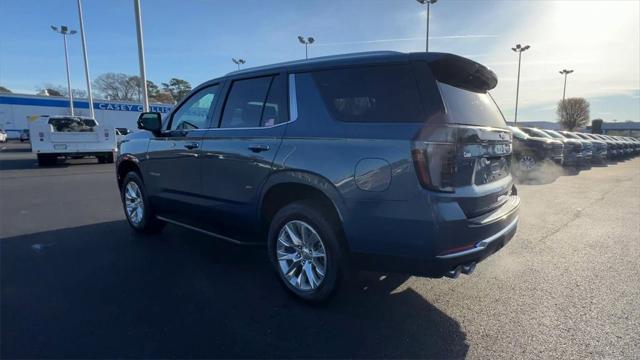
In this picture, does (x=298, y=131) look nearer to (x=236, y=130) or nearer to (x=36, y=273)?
(x=236, y=130)

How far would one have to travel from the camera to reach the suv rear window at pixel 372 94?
8.79ft

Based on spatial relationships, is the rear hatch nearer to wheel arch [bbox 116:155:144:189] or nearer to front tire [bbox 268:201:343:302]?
front tire [bbox 268:201:343:302]

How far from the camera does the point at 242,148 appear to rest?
11.6 ft

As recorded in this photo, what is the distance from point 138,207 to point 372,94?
3.94 metres

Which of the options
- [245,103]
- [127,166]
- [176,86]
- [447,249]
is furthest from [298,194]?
[176,86]

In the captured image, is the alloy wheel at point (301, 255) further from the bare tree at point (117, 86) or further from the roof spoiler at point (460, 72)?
the bare tree at point (117, 86)

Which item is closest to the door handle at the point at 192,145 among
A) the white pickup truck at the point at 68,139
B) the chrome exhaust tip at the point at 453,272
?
the chrome exhaust tip at the point at 453,272

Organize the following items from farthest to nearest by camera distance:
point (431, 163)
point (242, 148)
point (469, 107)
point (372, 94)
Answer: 1. point (242, 148)
2. point (469, 107)
3. point (372, 94)
4. point (431, 163)

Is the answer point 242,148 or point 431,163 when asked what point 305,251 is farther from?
point 431,163

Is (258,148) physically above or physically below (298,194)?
above

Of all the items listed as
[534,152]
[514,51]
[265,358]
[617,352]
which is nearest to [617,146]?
[534,152]

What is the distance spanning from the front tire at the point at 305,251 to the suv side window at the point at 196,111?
5.31 ft

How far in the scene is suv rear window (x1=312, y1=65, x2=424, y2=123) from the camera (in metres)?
2.68

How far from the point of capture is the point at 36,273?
3836 mm
